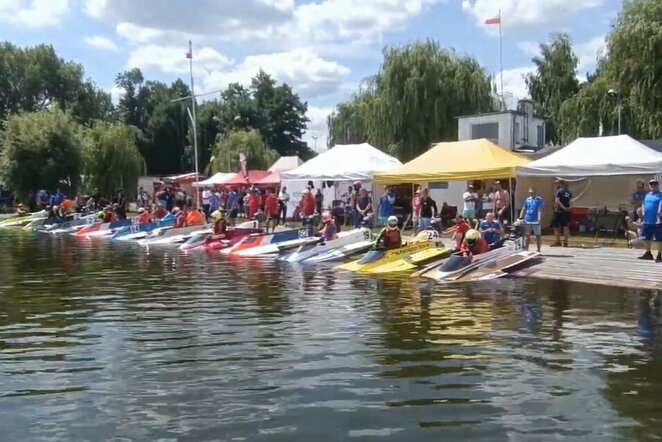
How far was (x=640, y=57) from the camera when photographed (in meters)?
28.0

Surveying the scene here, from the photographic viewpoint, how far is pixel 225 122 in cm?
9131

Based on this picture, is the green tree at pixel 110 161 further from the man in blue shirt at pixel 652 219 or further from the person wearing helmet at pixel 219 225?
the man in blue shirt at pixel 652 219

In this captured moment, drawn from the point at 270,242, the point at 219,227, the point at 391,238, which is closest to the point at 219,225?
the point at 219,227

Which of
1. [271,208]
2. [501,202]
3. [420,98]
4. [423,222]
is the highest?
[420,98]

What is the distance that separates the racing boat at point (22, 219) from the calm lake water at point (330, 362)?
25.3 meters

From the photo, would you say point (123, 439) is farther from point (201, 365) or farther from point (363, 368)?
point (363, 368)

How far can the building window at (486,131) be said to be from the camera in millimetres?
34781

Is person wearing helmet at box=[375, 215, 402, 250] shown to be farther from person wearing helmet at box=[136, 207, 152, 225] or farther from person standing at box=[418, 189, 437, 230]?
person wearing helmet at box=[136, 207, 152, 225]

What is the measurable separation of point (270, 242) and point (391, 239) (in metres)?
5.69

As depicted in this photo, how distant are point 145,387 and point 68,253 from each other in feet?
56.8

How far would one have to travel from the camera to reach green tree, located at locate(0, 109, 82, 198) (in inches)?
1938

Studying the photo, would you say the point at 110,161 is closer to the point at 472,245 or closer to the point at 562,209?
the point at 562,209

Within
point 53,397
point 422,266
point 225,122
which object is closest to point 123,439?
point 53,397

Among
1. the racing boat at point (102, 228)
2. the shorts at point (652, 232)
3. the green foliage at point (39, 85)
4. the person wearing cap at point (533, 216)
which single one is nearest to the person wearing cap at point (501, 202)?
the person wearing cap at point (533, 216)
